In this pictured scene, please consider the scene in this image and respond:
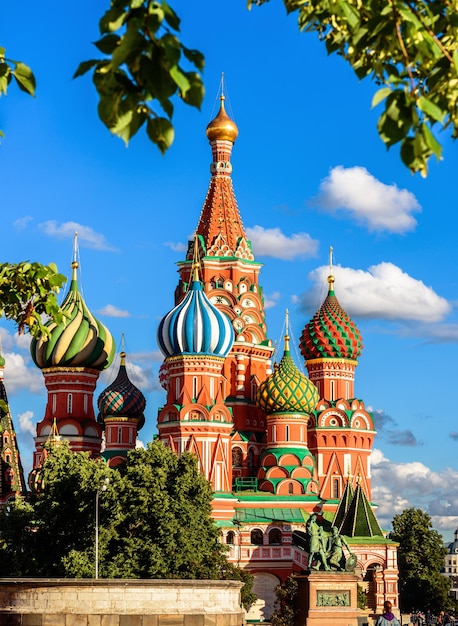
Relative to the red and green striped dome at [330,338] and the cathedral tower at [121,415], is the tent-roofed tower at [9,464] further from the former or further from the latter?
the red and green striped dome at [330,338]

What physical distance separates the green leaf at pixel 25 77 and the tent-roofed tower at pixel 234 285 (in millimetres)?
44552

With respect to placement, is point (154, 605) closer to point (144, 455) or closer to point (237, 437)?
point (144, 455)

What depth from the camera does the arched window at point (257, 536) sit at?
155ft

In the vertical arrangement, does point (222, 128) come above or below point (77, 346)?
above

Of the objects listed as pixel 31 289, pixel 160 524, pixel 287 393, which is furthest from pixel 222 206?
pixel 31 289

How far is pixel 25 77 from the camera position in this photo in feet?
23.9

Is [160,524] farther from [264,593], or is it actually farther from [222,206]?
[222,206]

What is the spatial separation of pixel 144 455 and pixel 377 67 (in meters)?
31.6

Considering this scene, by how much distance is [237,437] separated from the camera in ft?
169

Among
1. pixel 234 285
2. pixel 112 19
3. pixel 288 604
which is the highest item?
pixel 234 285

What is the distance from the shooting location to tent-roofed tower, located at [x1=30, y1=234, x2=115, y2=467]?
51.1 metres

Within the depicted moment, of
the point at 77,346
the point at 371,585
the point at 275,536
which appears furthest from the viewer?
the point at 77,346

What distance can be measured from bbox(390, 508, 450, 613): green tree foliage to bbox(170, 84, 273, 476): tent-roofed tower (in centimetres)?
961

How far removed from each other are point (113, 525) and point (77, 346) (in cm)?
1746
